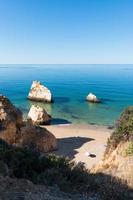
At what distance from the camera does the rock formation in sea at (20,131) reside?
27.9 meters

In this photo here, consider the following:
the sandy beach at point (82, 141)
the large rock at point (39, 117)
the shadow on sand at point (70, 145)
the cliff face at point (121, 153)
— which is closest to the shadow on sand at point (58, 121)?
the large rock at point (39, 117)

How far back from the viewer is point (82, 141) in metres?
34.4

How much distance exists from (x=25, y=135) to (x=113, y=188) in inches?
840

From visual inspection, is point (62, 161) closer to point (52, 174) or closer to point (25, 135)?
point (52, 174)

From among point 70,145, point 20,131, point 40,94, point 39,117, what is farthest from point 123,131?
point 40,94

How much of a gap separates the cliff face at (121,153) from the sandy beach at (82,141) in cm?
740

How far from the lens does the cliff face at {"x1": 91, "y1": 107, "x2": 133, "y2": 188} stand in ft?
38.3

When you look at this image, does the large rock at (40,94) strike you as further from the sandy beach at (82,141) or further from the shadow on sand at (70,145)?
the shadow on sand at (70,145)

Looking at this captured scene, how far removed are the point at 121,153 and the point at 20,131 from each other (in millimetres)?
15722

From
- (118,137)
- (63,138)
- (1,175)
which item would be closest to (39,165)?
(1,175)

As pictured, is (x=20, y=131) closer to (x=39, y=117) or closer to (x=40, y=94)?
(x=39, y=117)

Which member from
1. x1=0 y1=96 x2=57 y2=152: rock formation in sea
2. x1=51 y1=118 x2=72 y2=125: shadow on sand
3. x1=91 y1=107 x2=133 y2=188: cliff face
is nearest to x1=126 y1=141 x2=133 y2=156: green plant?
x1=91 y1=107 x2=133 y2=188: cliff face

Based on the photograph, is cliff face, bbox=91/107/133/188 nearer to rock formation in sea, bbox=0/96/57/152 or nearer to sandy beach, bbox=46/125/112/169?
sandy beach, bbox=46/125/112/169

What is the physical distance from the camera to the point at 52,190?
760 cm
